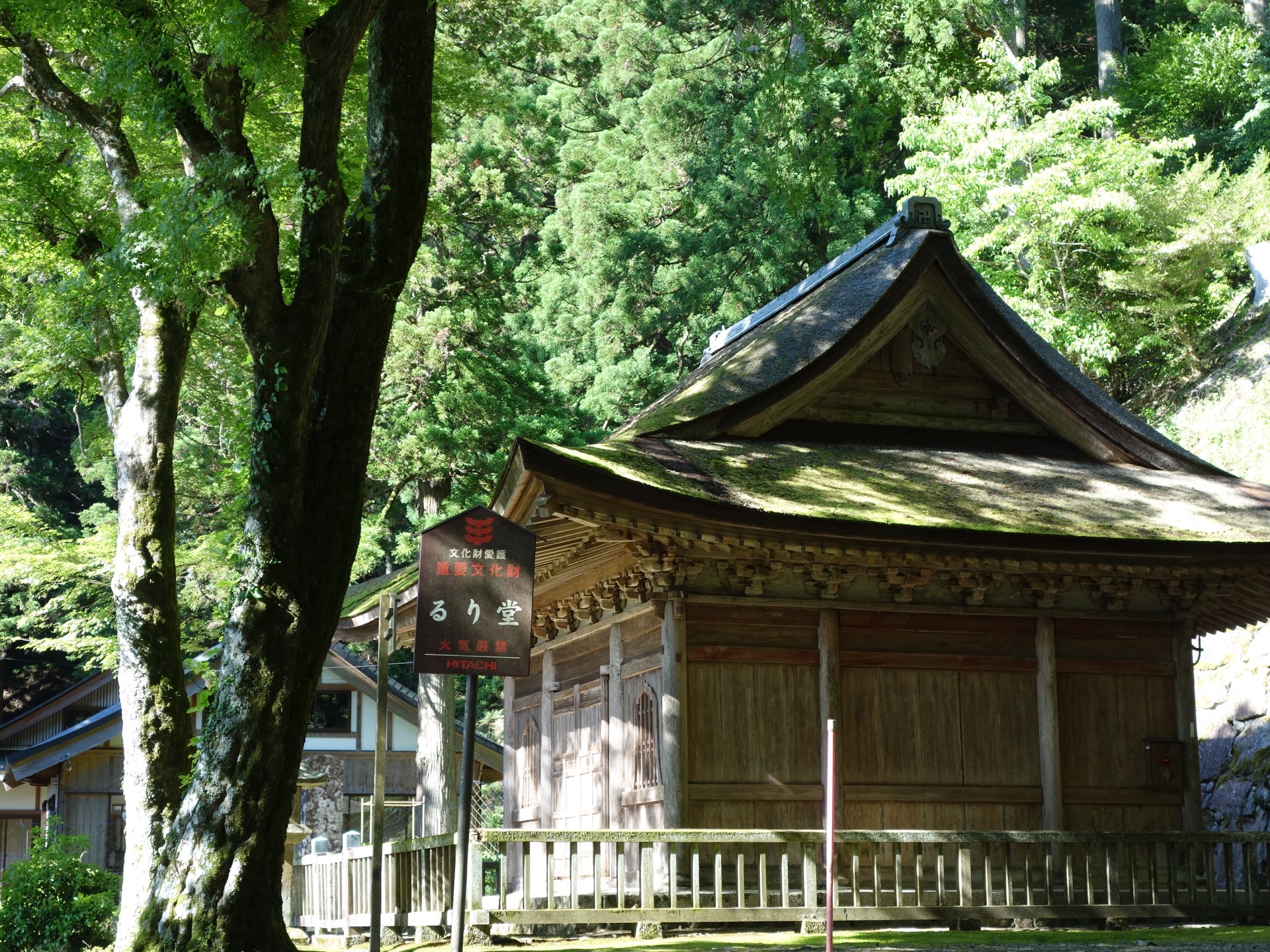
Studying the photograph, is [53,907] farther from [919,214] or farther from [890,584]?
[919,214]

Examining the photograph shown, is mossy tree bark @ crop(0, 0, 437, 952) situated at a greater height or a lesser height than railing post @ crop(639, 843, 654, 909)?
greater

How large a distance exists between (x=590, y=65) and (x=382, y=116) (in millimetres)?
32408

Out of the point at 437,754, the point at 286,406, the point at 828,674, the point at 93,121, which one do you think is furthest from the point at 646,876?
the point at 437,754

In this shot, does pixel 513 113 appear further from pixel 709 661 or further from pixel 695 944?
pixel 695 944

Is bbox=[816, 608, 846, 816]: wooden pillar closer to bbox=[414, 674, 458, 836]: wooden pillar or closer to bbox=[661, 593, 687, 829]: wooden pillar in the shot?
bbox=[661, 593, 687, 829]: wooden pillar

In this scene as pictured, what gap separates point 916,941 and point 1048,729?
3694 millimetres

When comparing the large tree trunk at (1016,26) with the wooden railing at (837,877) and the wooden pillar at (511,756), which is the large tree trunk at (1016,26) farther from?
the wooden railing at (837,877)

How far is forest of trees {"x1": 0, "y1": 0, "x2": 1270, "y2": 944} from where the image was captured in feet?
37.9

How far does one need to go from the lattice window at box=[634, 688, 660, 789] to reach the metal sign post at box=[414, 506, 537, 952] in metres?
4.60

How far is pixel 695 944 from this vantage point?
392 inches

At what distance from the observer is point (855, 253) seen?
16953 mm

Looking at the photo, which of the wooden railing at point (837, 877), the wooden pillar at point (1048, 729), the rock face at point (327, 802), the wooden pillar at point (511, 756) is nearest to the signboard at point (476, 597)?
the wooden railing at point (837, 877)

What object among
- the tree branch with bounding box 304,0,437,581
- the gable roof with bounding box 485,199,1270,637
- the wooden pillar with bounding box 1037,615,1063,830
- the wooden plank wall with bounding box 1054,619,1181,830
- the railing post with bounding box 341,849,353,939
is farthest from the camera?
the railing post with bounding box 341,849,353,939

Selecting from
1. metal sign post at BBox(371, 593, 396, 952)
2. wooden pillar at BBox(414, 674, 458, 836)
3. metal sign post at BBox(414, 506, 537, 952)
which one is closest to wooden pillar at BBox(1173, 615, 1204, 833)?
metal sign post at BBox(371, 593, 396, 952)
